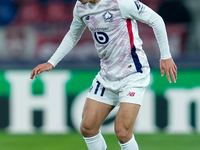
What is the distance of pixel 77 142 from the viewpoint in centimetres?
666

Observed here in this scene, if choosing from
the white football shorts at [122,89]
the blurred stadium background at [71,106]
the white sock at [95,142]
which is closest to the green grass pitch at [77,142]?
the blurred stadium background at [71,106]

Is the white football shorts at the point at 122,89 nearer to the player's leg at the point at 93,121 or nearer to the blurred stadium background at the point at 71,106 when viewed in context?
the player's leg at the point at 93,121

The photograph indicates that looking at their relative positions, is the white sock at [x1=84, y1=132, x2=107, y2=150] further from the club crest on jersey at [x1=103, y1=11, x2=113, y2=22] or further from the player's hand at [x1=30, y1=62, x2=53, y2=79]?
the club crest on jersey at [x1=103, y1=11, x2=113, y2=22]

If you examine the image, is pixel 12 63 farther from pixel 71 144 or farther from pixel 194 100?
pixel 194 100

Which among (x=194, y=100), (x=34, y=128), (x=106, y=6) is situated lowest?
(x=34, y=128)

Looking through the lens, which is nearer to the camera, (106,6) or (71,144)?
(106,6)

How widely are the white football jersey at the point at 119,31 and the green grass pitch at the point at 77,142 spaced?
7.35ft

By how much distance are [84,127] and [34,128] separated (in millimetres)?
3091

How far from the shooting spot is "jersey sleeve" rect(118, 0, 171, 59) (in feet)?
13.1

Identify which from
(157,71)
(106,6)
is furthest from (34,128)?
(106,6)

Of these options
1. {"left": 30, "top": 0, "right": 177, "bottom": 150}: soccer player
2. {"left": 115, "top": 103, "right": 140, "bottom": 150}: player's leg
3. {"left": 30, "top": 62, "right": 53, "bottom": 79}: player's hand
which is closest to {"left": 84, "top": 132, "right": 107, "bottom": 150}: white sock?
{"left": 30, "top": 0, "right": 177, "bottom": 150}: soccer player

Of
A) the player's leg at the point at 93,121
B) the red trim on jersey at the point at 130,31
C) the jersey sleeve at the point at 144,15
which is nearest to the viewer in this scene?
the jersey sleeve at the point at 144,15

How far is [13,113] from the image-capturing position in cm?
718

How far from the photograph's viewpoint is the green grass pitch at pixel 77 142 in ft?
20.7
